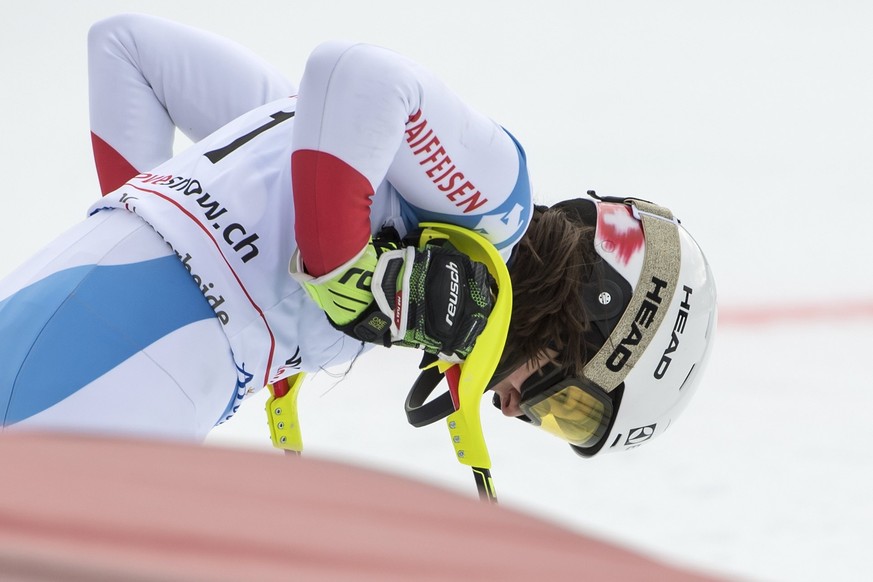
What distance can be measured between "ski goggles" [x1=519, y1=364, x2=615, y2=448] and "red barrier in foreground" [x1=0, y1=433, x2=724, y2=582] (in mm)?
1340

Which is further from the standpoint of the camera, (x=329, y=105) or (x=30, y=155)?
(x=30, y=155)

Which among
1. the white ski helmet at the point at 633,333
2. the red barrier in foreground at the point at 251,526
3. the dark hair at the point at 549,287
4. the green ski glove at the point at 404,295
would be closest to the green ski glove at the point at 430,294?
the green ski glove at the point at 404,295

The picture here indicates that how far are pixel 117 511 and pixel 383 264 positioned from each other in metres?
1.01

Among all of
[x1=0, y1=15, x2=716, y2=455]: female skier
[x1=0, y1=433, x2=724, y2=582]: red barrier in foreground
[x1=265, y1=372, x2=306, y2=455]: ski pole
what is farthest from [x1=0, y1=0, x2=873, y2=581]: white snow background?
[x1=0, y1=433, x2=724, y2=582]: red barrier in foreground

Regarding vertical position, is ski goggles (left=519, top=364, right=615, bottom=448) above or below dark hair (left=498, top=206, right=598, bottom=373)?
below

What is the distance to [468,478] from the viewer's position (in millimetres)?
2344

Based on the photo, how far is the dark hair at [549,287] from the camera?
166 cm

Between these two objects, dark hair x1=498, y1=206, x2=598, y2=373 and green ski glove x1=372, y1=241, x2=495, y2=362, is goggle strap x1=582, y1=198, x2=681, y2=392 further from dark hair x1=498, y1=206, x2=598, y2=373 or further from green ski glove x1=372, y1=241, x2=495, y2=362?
green ski glove x1=372, y1=241, x2=495, y2=362

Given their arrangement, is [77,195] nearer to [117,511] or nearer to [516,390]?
[516,390]

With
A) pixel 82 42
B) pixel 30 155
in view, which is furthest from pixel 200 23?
pixel 30 155

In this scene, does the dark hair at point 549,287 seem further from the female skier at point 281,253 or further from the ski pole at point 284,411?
the ski pole at point 284,411

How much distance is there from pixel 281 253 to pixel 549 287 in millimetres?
461

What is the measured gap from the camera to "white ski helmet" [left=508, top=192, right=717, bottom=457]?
1740 mm

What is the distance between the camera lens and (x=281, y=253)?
1452mm
